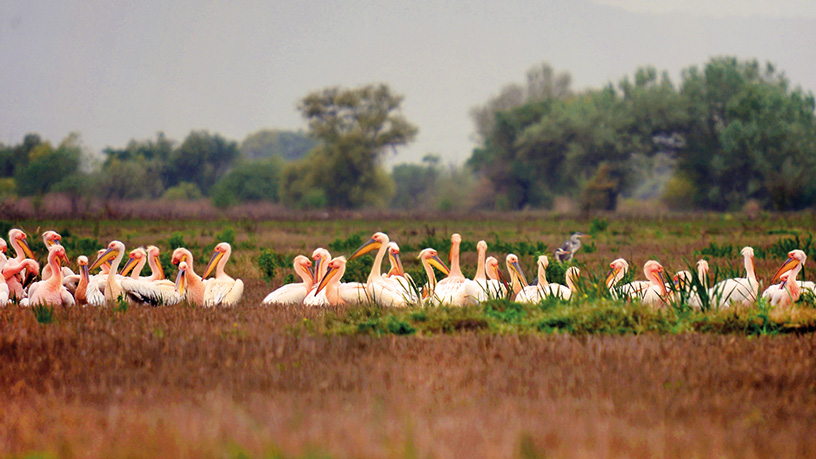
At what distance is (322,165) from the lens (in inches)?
2751

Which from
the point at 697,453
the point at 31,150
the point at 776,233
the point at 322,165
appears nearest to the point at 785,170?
the point at 776,233

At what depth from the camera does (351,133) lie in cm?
6862

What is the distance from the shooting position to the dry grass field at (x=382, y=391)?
11.9ft

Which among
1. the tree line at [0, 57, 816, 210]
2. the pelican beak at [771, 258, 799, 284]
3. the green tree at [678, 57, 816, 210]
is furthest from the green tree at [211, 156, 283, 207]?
the pelican beak at [771, 258, 799, 284]

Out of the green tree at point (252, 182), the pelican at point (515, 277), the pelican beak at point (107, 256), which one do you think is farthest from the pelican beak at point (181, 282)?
the green tree at point (252, 182)

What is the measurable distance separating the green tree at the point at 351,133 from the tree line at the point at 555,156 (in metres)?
0.11

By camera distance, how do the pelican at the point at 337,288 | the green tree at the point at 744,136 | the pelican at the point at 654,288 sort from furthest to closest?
1. the green tree at the point at 744,136
2. the pelican at the point at 337,288
3. the pelican at the point at 654,288

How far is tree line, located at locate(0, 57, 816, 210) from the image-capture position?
5544cm

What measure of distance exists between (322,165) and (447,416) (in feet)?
219

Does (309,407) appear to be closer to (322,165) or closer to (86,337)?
(86,337)

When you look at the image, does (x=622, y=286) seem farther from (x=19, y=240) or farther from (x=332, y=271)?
(x=19, y=240)

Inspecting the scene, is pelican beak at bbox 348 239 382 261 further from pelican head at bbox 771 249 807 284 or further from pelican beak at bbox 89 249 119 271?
pelican head at bbox 771 249 807 284

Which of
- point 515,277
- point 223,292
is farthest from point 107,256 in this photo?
point 515,277

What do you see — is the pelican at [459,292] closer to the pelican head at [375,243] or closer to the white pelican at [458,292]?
the white pelican at [458,292]
